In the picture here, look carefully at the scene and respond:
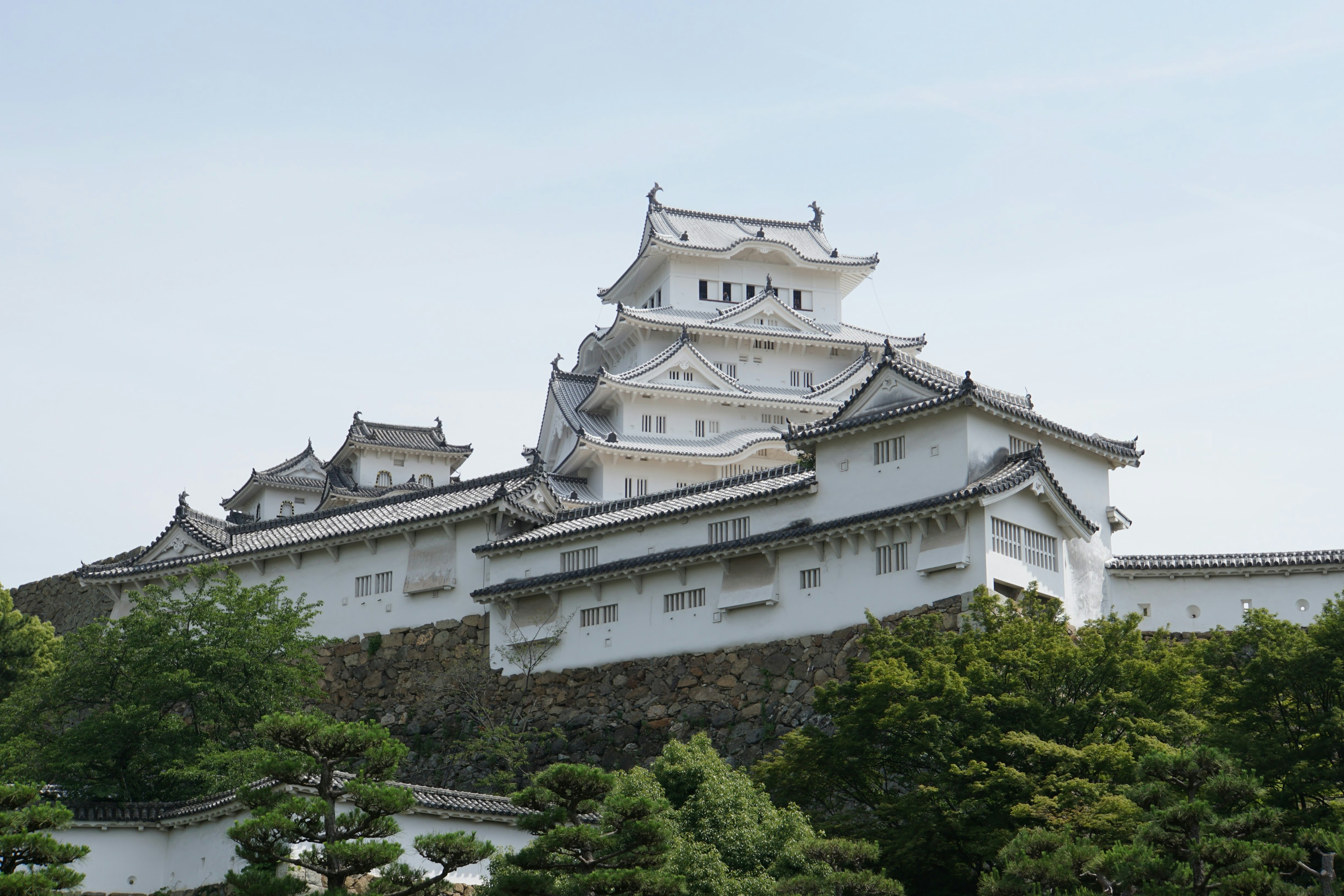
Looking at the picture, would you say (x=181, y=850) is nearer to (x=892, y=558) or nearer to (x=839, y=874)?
(x=839, y=874)

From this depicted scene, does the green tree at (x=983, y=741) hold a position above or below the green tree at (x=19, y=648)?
below

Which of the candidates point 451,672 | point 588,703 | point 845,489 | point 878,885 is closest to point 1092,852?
point 878,885

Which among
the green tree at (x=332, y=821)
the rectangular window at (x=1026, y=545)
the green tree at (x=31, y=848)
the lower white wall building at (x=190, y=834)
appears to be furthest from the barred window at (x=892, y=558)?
the green tree at (x=31, y=848)

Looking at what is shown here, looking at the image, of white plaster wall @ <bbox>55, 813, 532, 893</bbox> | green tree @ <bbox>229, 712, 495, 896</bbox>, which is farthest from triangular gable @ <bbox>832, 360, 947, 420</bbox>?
green tree @ <bbox>229, 712, 495, 896</bbox>

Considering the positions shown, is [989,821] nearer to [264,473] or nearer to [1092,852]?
[1092,852]

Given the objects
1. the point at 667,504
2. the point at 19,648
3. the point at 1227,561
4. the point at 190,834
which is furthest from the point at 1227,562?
the point at 19,648

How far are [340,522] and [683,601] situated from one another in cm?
1080

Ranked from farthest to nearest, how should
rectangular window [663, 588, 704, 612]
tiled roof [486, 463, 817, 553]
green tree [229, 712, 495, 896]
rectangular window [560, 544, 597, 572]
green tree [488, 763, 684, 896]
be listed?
rectangular window [560, 544, 597, 572], tiled roof [486, 463, 817, 553], rectangular window [663, 588, 704, 612], green tree [488, 763, 684, 896], green tree [229, 712, 495, 896]

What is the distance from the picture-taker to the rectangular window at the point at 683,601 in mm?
32500

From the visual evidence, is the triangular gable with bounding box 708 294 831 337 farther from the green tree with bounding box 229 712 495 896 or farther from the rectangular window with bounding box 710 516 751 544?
the green tree with bounding box 229 712 495 896

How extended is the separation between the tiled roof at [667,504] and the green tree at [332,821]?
1257cm

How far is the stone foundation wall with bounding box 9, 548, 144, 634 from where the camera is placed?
55.1 metres

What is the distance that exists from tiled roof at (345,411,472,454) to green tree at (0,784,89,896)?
39446mm

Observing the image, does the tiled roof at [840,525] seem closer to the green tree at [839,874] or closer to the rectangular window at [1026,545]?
the rectangular window at [1026,545]
